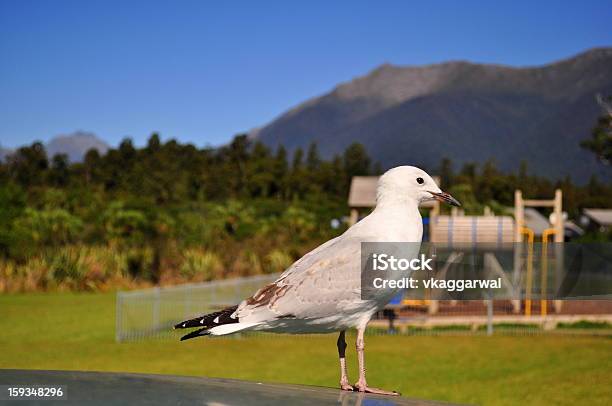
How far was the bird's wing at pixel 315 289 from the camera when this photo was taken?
8.06ft

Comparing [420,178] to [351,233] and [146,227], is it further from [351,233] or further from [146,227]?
[146,227]

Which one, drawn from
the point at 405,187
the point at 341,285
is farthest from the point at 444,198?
the point at 341,285

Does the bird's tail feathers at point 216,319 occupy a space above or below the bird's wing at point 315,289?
Answer: below

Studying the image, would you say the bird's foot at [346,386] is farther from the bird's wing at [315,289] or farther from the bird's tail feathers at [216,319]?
the bird's tail feathers at [216,319]

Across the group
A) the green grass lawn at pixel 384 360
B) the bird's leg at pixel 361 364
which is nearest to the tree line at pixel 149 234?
the green grass lawn at pixel 384 360

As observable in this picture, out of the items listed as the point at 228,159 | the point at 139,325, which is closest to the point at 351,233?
the point at 139,325

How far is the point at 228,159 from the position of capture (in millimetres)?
69812

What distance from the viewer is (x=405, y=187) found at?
2.50 metres

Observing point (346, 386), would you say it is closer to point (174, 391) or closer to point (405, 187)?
point (174, 391)

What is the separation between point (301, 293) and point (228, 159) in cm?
6781

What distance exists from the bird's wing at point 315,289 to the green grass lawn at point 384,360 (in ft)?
26.2

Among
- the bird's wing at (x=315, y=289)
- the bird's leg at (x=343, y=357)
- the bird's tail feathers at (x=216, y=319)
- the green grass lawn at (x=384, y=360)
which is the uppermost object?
the bird's wing at (x=315, y=289)

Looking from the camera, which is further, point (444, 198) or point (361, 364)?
point (444, 198)

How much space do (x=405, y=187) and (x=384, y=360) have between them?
10.9 m
